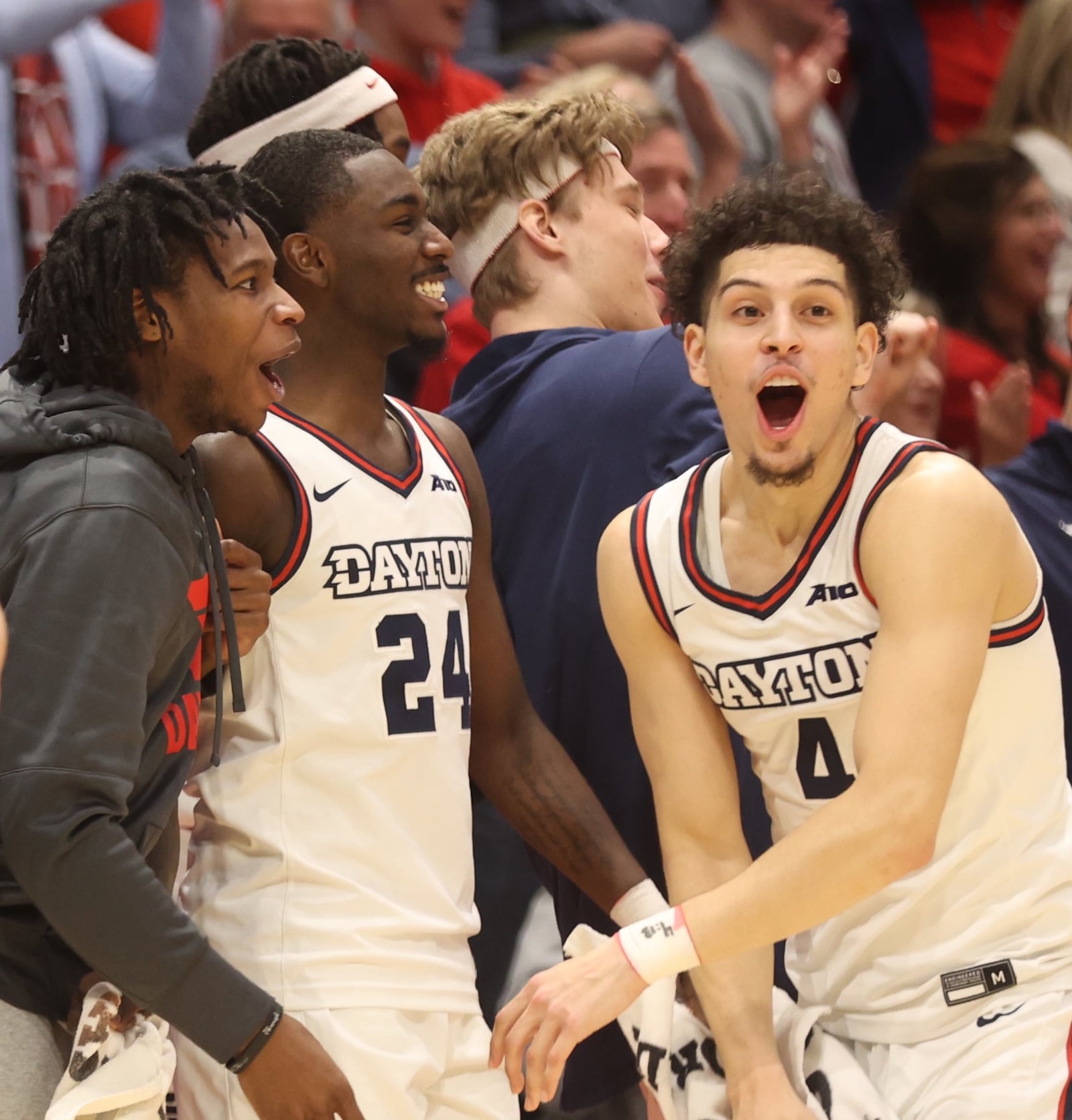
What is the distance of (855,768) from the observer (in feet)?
9.27

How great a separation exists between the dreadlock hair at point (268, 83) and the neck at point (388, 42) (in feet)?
4.52

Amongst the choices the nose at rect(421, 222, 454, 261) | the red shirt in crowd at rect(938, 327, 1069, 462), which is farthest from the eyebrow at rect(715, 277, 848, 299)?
the red shirt in crowd at rect(938, 327, 1069, 462)

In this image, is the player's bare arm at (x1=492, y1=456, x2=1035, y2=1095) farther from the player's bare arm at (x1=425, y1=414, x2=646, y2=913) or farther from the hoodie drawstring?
the hoodie drawstring

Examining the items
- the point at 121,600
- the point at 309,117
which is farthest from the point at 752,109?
the point at 121,600

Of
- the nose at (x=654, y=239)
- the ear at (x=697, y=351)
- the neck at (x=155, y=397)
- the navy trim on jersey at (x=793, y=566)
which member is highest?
the neck at (x=155, y=397)

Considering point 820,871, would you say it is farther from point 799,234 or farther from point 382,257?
point 382,257

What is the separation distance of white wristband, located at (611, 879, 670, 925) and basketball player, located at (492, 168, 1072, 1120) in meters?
0.11

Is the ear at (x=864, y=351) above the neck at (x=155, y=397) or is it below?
below

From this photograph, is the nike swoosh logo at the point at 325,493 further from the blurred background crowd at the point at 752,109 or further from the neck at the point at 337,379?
the blurred background crowd at the point at 752,109

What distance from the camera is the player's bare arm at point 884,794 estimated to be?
2.62 meters

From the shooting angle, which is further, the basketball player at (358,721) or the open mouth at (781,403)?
the open mouth at (781,403)

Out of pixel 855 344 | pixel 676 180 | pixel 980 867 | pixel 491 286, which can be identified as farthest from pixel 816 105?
pixel 980 867

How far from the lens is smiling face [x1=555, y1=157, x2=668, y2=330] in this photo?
12.6 ft

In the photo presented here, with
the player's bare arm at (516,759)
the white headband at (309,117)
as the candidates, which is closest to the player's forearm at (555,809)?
the player's bare arm at (516,759)
